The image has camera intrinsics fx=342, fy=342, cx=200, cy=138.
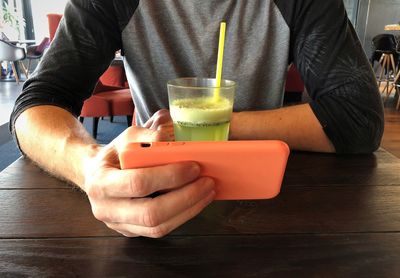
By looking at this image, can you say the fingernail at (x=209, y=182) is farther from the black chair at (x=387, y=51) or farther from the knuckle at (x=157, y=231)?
the black chair at (x=387, y=51)

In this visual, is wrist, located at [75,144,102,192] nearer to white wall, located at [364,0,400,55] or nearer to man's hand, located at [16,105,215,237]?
man's hand, located at [16,105,215,237]

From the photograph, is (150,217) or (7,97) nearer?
(150,217)

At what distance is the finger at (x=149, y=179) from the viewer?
36 cm

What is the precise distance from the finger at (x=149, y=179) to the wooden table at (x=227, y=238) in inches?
2.9

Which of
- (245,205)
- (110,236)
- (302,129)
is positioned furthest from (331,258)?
(302,129)

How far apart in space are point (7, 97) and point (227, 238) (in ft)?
17.1

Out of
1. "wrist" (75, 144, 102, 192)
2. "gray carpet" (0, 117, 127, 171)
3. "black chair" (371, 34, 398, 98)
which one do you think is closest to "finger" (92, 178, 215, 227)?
"wrist" (75, 144, 102, 192)

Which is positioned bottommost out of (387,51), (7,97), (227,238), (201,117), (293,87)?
(7,97)

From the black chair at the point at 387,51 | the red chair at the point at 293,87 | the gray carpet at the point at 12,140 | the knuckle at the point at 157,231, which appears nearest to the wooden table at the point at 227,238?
the knuckle at the point at 157,231

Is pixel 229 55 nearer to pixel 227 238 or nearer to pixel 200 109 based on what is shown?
pixel 200 109

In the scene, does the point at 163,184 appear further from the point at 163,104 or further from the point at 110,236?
the point at 163,104

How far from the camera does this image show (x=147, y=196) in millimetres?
385

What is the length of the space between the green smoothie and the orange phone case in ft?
0.56

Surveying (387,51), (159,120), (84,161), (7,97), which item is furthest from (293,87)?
A: (7,97)
